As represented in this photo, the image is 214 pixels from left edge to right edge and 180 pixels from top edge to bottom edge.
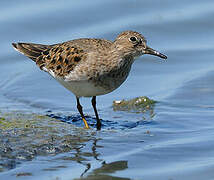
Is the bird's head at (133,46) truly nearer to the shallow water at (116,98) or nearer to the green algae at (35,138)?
the shallow water at (116,98)

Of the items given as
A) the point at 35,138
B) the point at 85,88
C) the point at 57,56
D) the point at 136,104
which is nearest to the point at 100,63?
the point at 85,88

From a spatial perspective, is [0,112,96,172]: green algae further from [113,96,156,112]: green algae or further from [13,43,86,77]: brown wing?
[113,96,156,112]: green algae

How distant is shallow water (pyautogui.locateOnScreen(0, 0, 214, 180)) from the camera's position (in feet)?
19.2

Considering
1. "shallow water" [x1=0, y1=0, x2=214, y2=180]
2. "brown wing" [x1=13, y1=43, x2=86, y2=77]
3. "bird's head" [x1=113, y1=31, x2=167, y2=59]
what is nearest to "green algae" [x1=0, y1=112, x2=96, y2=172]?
"shallow water" [x1=0, y1=0, x2=214, y2=180]

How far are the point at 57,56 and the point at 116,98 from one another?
1.52m

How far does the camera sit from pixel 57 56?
→ 8.39 m

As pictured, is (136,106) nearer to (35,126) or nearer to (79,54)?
(79,54)

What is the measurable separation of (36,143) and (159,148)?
143cm

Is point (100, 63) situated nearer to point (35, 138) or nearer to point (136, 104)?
point (136, 104)

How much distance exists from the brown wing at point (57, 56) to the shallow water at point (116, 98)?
2.40ft

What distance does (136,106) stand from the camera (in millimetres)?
8727

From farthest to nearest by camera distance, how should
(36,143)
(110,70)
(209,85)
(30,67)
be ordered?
(30,67)
(209,85)
(110,70)
(36,143)

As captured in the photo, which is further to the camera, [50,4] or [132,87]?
[50,4]

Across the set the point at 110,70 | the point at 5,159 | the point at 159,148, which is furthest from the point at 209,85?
the point at 5,159
